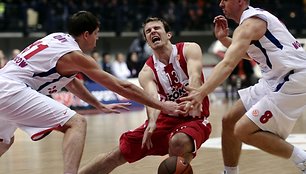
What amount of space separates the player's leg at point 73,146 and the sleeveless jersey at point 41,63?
48 cm

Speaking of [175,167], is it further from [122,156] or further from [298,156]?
[298,156]

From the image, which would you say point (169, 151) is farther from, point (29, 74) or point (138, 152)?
point (29, 74)

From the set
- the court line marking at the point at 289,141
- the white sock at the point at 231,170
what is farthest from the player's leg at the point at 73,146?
the court line marking at the point at 289,141

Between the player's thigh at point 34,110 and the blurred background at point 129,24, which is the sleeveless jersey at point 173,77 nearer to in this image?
the player's thigh at point 34,110

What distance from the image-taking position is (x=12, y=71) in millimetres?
6820

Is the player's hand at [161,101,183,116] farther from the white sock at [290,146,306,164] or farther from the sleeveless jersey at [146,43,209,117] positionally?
the white sock at [290,146,306,164]

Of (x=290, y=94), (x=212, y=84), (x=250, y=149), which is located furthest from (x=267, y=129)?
(x=250, y=149)

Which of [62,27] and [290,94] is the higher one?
[290,94]

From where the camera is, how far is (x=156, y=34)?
7.52m

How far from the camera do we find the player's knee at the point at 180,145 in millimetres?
6938

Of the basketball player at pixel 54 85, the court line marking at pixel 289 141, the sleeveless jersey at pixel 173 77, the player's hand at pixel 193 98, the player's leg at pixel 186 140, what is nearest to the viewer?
the player's hand at pixel 193 98

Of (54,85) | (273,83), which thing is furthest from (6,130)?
(273,83)

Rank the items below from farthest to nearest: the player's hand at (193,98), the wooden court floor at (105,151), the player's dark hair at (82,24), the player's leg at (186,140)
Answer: the wooden court floor at (105,151)
the player's leg at (186,140)
the player's dark hair at (82,24)
the player's hand at (193,98)

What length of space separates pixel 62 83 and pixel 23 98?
503 millimetres
